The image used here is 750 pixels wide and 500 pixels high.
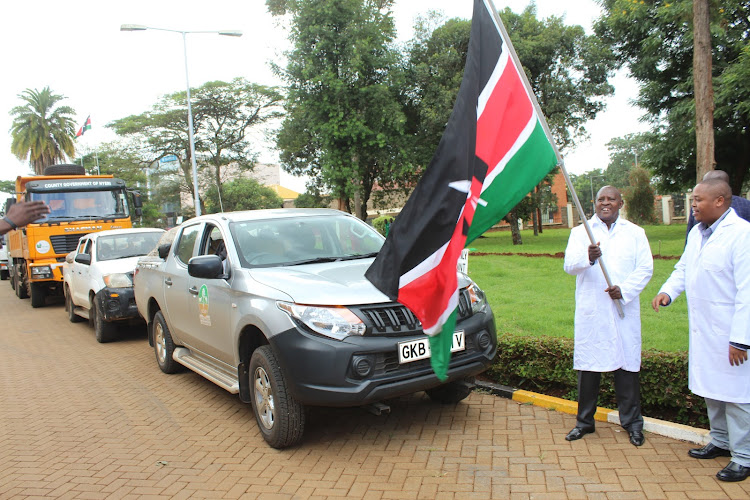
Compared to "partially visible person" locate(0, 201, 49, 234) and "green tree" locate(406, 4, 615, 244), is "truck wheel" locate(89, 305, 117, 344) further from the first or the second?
"green tree" locate(406, 4, 615, 244)

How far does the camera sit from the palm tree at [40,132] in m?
49.1

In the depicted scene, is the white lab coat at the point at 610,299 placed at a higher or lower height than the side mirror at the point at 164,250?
lower

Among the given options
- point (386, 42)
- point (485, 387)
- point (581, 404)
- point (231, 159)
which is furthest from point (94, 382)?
point (231, 159)

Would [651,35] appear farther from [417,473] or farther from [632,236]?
[417,473]

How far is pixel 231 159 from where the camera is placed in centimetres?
4016

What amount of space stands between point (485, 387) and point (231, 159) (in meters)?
37.1

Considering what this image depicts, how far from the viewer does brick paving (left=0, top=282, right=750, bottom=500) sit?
3727 mm

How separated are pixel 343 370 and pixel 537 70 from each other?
24621 mm

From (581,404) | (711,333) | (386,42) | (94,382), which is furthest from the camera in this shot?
(386,42)

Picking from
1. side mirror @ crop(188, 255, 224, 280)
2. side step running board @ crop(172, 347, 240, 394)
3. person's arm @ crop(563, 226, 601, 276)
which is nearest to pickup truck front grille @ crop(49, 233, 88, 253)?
side step running board @ crop(172, 347, 240, 394)

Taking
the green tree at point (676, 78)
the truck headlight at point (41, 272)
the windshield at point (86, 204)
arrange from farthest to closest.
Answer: the green tree at point (676, 78) → the windshield at point (86, 204) → the truck headlight at point (41, 272)

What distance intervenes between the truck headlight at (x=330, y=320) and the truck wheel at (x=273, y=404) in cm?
46

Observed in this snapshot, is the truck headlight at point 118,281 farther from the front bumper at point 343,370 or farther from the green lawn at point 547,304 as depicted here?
the front bumper at point 343,370

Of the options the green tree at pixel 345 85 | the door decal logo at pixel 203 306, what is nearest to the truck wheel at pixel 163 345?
the door decal logo at pixel 203 306
